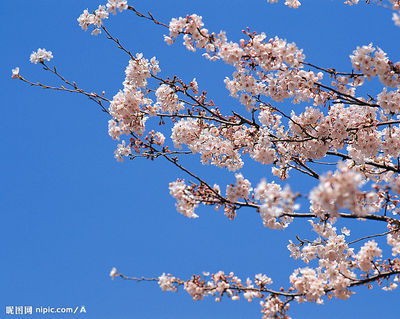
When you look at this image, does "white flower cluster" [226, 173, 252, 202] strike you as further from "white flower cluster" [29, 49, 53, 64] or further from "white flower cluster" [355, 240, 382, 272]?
"white flower cluster" [29, 49, 53, 64]

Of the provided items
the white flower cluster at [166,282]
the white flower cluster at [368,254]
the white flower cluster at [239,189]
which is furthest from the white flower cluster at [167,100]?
the white flower cluster at [368,254]

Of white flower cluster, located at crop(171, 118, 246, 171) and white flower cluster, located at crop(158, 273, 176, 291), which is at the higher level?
white flower cluster, located at crop(171, 118, 246, 171)

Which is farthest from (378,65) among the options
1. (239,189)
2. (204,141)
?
(204,141)

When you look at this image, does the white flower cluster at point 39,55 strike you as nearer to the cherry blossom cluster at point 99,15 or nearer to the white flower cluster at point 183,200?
the cherry blossom cluster at point 99,15

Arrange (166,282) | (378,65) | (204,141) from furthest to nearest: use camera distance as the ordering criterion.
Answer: (204,141)
(166,282)
(378,65)

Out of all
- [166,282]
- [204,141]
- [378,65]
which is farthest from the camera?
[204,141]

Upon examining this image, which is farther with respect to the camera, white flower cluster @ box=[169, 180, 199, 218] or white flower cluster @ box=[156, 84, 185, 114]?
white flower cluster @ box=[156, 84, 185, 114]

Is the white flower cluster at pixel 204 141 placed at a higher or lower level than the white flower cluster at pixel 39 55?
lower

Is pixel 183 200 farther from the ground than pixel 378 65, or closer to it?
closer to it

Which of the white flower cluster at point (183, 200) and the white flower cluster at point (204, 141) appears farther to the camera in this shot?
the white flower cluster at point (204, 141)

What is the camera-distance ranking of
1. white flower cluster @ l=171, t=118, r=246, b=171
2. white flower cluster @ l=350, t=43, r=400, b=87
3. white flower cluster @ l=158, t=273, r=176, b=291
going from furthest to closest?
white flower cluster @ l=171, t=118, r=246, b=171 → white flower cluster @ l=158, t=273, r=176, b=291 → white flower cluster @ l=350, t=43, r=400, b=87

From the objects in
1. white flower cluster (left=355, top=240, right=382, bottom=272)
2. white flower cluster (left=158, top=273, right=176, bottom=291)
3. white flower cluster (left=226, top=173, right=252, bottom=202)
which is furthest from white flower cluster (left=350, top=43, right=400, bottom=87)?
white flower cluster (left=158, top=273, right=176, bottom=291)

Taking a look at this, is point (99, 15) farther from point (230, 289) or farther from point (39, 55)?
point (230, 289)

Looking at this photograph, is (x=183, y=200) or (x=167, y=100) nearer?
(x=183, y=200)
